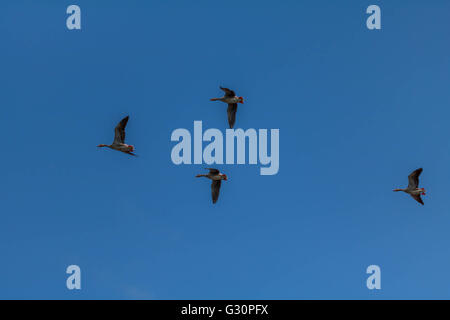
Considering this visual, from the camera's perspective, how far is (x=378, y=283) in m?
36.4

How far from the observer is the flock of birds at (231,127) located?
36156mm

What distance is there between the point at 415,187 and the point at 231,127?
518 inches

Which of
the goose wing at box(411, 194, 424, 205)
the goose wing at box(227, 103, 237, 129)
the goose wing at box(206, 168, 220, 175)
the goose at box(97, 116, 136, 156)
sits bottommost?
the goose wing at box(411, 194, 424, 205)

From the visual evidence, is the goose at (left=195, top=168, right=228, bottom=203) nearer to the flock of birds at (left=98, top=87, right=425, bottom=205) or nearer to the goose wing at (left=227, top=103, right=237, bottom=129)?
the flock of birds at (left=98, top=87, right=425, bottom=205)

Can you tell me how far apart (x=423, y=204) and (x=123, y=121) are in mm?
20900

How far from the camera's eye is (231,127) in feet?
124

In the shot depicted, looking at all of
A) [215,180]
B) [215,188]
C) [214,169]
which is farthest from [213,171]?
[215,188]

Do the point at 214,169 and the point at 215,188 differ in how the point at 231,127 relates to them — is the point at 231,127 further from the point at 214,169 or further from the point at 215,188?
the point at 215,188

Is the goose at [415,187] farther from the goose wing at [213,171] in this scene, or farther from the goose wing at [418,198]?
the goose wing at [213,171]

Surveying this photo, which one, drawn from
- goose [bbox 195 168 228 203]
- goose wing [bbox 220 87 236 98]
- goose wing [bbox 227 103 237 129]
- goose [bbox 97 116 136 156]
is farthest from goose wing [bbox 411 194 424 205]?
goose [bbox 97 116 136 156]

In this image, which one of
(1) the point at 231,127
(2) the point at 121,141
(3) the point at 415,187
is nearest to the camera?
(2) the point at 121,141

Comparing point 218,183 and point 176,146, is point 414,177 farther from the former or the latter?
point 176,146

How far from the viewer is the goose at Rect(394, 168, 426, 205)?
38250 millimetres
